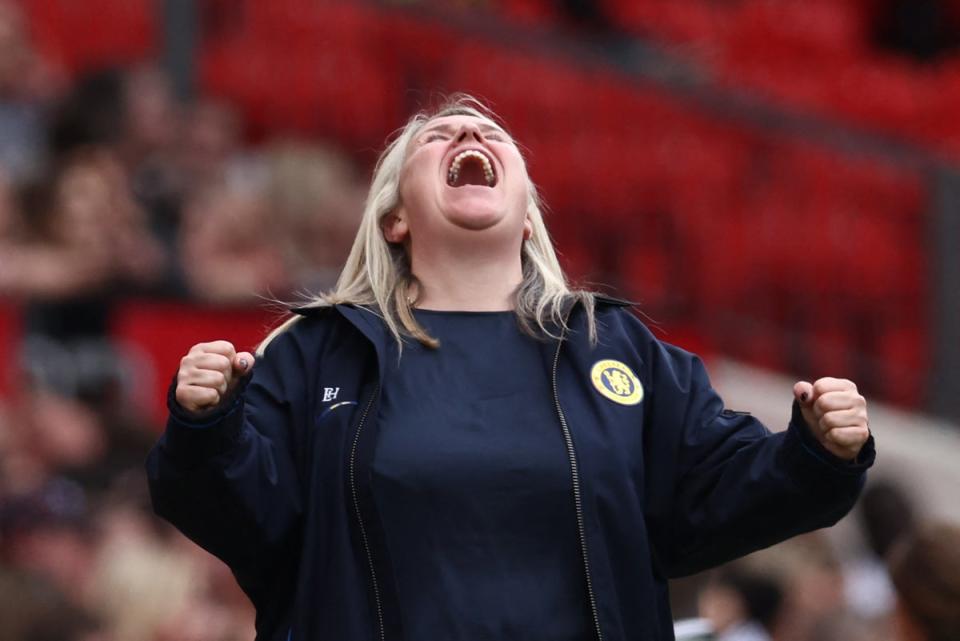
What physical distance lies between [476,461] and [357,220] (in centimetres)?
567

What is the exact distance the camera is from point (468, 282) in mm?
3410

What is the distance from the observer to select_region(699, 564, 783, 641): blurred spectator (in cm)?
572

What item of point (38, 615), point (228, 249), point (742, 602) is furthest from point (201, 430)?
point (228, 249)

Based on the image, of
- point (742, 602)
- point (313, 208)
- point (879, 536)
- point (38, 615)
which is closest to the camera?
point (38, 615)

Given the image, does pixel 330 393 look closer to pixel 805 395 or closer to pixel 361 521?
pixel 361 521

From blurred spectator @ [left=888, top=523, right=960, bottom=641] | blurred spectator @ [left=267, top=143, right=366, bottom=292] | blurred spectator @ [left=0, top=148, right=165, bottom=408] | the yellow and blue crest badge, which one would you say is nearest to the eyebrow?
the yellow and blue crest badge

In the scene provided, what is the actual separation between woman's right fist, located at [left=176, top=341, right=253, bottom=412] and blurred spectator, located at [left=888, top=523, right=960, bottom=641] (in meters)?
1.33

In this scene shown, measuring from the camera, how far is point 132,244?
747 centimetres

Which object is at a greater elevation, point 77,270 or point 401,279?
point 401,279

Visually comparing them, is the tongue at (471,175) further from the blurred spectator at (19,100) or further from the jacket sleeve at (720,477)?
the blurred spectator at (19,100)

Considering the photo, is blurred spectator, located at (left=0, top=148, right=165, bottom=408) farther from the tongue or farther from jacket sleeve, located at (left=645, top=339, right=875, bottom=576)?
jacket sleeve, located at (left=645, top=339, right=875, bottom=576)

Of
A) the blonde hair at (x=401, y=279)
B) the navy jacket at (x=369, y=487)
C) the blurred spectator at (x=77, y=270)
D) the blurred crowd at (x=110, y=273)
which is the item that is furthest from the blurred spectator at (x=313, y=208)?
the navy jacket at (x=369, y=487)

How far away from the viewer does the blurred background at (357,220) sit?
6340 mm

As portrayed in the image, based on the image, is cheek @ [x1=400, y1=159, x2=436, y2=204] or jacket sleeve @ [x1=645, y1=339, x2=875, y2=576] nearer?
jacket sleeve @ [x1=645, y1=339, x2=875, y2=576]
